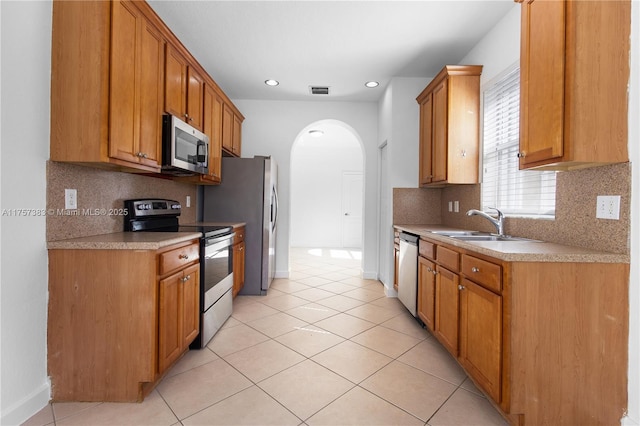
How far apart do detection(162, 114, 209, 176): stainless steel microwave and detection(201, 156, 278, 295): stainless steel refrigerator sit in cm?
74

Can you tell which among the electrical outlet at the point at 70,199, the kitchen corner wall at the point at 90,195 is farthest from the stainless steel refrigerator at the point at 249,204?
the electrical outlet at the point at 70,199

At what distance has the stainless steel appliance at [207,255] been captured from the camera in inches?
93.7

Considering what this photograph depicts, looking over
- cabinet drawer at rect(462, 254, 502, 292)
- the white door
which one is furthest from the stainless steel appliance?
the white door

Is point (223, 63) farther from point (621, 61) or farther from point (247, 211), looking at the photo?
point (621, 61)

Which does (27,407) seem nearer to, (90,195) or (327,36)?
(90,195)

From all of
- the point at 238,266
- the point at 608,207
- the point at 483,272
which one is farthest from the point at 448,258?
the point at 238,266

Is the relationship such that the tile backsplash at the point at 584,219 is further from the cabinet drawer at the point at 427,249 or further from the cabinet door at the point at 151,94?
the cabinet door at the point at 151,94

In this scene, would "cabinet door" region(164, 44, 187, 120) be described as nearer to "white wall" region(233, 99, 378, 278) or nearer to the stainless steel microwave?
the stainless steel microwave

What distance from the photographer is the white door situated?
27.0 ft

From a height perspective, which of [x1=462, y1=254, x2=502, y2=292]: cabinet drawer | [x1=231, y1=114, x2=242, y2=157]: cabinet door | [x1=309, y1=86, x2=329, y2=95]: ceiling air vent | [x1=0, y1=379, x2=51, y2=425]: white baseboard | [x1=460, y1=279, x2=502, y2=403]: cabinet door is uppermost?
[x1=309, y1=86, x2=329, y2=95]: ceiling air vent

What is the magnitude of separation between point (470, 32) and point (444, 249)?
1.98m

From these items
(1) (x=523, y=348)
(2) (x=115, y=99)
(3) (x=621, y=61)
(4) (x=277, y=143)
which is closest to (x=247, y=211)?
(4) (x=277, y=143)

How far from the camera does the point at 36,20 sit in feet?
5.27

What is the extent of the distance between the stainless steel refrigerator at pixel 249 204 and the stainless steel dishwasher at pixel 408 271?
1.57 metres
